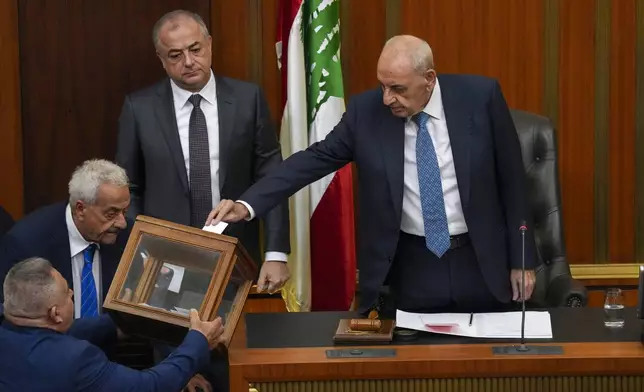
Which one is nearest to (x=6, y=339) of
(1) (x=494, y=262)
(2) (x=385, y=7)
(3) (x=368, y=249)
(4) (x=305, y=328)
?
(4) (x=305, y=328)

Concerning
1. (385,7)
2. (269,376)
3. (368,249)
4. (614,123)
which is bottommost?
(269,376)

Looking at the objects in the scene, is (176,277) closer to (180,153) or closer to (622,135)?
(180,153)

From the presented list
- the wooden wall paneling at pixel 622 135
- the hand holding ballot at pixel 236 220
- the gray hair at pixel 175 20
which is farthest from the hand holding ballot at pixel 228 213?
the wooden wall paneling at pixel 622 135

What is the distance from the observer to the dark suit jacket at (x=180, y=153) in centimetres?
462

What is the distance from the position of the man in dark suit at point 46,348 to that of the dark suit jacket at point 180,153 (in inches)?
52.0

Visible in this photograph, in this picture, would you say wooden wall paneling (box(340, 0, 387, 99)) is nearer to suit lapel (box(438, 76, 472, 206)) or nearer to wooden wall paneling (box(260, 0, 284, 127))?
wooden wall paneling (box(260, 0, 284, 127))

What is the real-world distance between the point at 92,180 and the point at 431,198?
1.10m

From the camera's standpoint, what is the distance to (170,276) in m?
3.65

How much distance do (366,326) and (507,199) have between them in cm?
76

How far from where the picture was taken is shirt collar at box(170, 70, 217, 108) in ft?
15.3

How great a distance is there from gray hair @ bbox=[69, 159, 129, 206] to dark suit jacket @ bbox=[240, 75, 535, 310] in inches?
17.0

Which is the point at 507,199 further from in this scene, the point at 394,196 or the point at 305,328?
the point at 305,328

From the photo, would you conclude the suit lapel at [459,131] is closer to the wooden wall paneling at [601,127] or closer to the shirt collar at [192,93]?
the shirt collar at [192,93]

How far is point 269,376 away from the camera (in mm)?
3475
